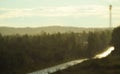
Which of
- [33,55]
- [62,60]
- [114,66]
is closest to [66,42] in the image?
[62,60]

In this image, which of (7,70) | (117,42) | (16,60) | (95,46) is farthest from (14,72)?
(95,46)

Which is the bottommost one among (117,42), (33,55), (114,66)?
(33,55)

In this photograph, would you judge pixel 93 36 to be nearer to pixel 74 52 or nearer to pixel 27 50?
pixel 74 52

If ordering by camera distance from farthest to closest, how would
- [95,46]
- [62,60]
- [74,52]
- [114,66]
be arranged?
[95,46] → [74,52] → [62,60] → [114,66]

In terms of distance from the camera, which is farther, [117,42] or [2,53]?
[2,53]

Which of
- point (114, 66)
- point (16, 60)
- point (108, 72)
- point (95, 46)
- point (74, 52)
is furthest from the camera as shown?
point (95, 46)

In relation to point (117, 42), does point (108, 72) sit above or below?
above
